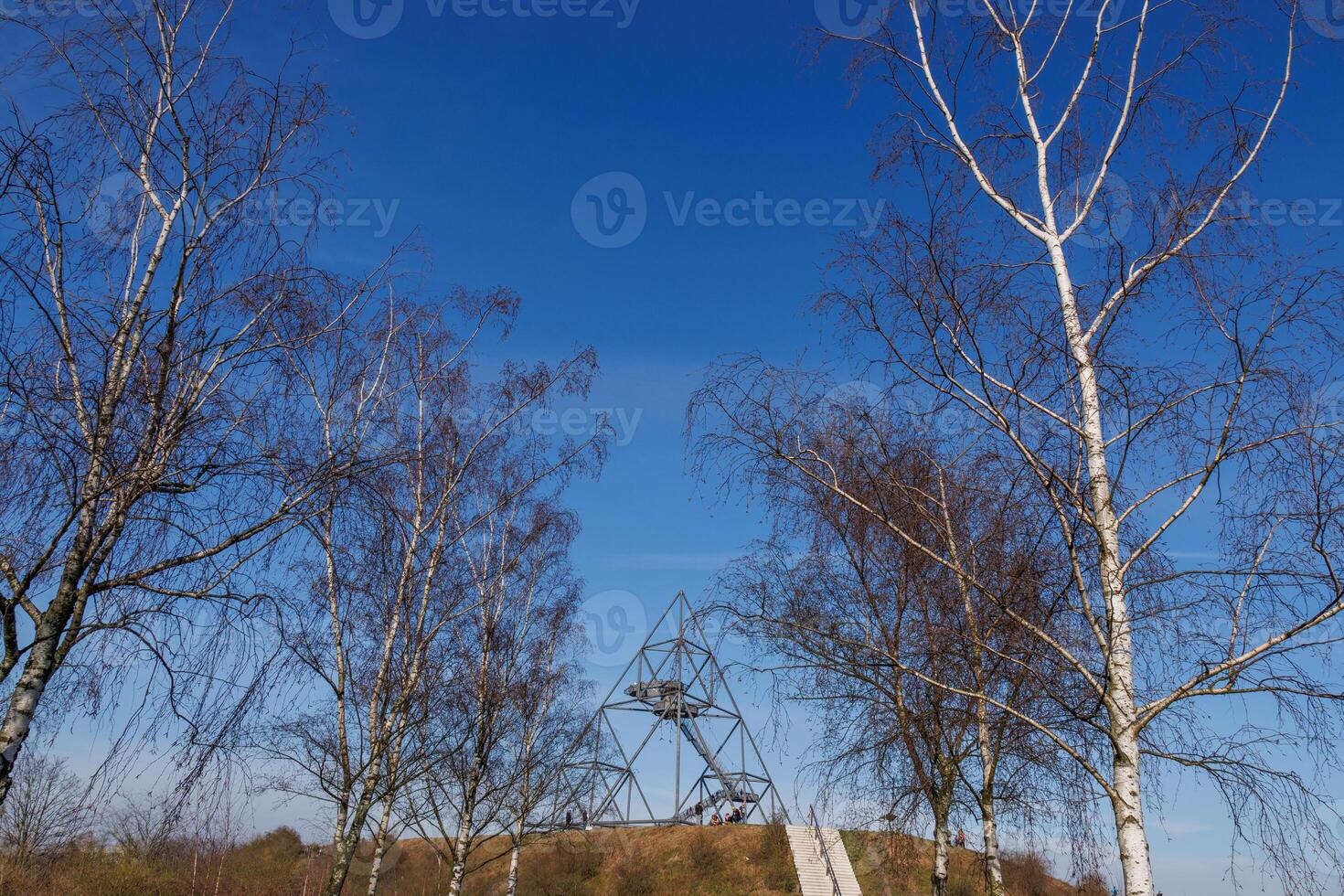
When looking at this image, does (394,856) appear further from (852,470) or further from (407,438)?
(852,470)

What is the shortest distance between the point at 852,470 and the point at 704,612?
6.97 ft

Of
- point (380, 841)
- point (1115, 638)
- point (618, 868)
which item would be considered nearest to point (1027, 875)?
point (618, 868)

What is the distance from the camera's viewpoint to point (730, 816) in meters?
38.0

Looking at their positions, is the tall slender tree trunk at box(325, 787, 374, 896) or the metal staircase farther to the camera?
the metal staircase

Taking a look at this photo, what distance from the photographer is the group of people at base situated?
3712cm

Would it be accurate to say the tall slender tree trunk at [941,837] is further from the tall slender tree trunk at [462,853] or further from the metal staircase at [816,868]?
the metal staircase at [816,868]

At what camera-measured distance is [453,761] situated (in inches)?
781

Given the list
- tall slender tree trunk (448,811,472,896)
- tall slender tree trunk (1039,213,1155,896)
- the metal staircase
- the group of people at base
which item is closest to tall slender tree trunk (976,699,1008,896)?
tall slender tree trunk (1039,213,1155,896)

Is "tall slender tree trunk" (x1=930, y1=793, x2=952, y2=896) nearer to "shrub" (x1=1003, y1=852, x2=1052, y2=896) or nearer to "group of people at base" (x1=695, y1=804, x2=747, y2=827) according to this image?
"shrub" (x1=1003, y1=852, x2=1052, y2=896)

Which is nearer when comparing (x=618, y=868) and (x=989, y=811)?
(x=989, y=811)

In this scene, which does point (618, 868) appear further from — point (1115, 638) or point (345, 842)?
point (1115, 638)

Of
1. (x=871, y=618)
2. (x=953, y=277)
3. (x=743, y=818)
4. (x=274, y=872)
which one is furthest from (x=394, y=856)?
(x=953, y=277)

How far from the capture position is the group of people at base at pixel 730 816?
37125mm

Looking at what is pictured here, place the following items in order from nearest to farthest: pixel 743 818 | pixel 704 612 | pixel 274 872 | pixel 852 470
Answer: pixel 704 612 < pixel 852 470 < pixel 274 872 < pixel 743 818
